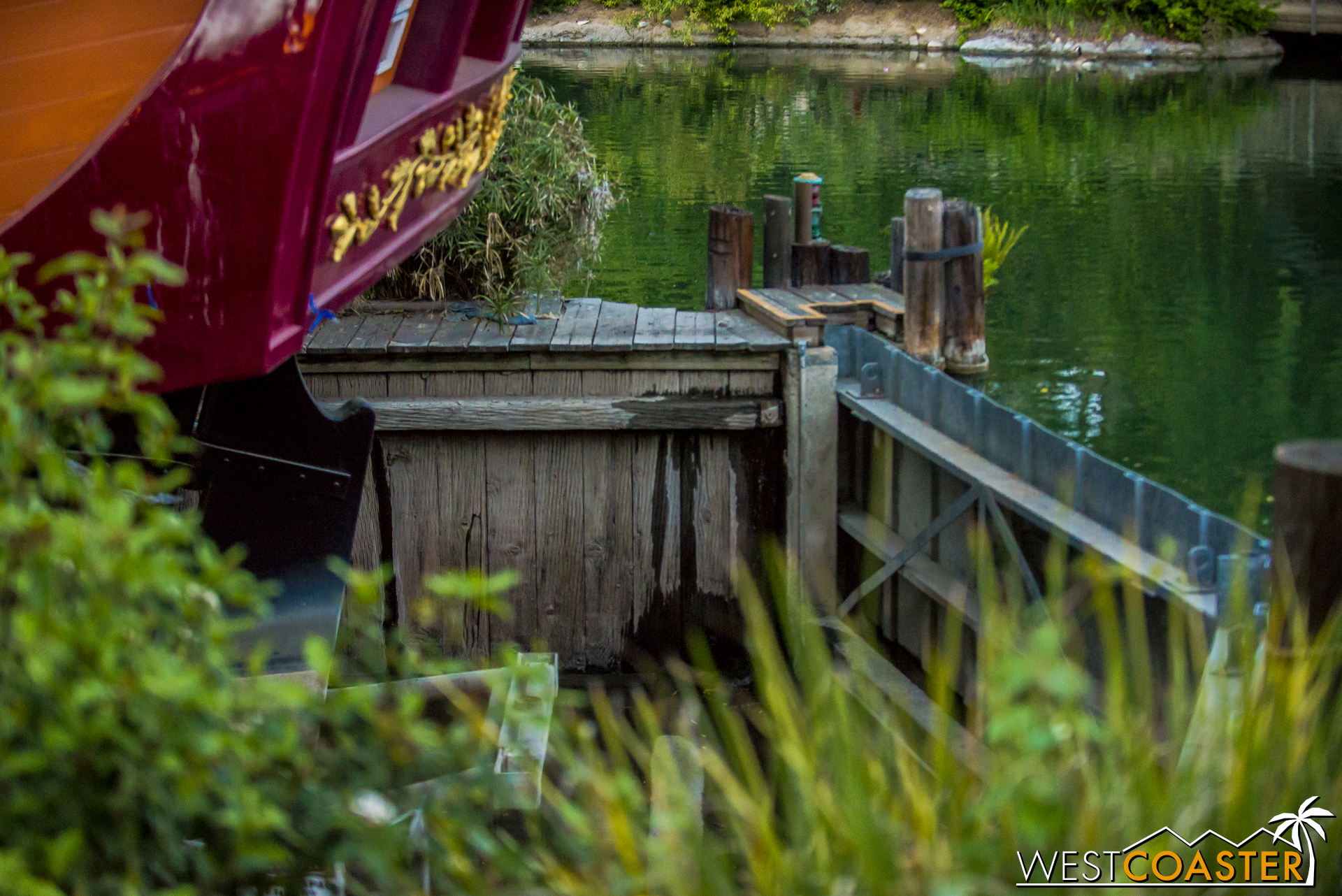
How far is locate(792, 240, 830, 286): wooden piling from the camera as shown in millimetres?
5997

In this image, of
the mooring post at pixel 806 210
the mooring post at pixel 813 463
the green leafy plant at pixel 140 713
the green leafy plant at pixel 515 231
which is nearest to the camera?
the green leafy plant at pixel 140 713

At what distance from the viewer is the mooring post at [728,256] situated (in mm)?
5504

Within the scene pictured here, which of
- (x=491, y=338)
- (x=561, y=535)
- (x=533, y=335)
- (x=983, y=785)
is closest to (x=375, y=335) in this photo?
(x=491, y=338)

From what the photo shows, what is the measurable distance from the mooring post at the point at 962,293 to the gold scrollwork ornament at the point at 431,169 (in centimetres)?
191

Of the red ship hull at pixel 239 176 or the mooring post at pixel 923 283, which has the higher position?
the red ship hull at pixel 239 176

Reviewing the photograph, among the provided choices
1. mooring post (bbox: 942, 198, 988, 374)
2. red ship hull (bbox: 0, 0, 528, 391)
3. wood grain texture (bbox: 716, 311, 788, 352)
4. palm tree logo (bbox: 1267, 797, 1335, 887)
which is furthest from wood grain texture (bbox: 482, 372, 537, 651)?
palm tree logo (bbox: 1267, 797, 1335, 887)

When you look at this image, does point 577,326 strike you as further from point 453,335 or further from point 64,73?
point 64,73

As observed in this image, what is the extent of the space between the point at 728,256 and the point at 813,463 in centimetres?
105

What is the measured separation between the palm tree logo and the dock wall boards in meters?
3.23

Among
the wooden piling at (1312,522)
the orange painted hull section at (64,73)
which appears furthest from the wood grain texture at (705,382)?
the wooden piling at (1312,522)

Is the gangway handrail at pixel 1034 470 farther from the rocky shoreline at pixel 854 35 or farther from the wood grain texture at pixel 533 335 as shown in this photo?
the rocky shoreline at pixel 854 35

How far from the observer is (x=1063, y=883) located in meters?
1.51

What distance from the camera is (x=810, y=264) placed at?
602cm

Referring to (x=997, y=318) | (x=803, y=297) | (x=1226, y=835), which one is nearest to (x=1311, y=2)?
(x=997, y=318)
